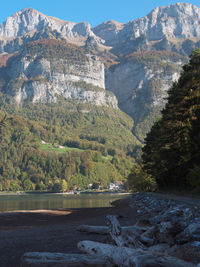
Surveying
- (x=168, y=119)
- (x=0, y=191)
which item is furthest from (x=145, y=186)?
(x=0, y=191)

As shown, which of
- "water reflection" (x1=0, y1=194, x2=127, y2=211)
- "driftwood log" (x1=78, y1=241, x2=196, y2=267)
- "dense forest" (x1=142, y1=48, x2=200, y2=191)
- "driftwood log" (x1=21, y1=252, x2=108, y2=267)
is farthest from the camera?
"water reflection" (x1=0, y1=194, x2=127, y2=211)

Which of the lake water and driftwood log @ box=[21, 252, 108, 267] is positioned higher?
driftwood log @ box=[21, 252, 108, 267]

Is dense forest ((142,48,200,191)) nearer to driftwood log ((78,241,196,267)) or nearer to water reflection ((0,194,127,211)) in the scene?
water reflection ((0,194,127,211))

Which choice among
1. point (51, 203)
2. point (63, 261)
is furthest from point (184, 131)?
point (51, 203)

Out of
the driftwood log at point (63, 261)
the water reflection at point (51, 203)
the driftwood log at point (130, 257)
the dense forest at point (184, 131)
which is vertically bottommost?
the water reflection at point (51, 203)

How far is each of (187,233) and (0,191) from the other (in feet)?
683

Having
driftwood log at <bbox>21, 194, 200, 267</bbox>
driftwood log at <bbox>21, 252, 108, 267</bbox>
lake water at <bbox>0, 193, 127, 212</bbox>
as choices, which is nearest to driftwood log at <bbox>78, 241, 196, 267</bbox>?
driftwood log at <bbox>21, 194, 200, 267</bbox>

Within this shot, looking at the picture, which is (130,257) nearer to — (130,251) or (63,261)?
(130,251)

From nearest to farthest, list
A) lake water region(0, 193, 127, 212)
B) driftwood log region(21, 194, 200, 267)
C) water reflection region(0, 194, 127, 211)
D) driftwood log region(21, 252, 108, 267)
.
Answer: driftwood log region(21, 194, 200, 267) < driftwood log region(21, 252, 108, 267) < lake water region(0, 193, 127, 212) < water reflection region(0, 194, 127, 211)

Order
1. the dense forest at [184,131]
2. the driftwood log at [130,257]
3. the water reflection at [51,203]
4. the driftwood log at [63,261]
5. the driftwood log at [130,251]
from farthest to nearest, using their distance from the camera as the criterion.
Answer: the water reflection at [51,203]
the dense forest at [184,131]
the driftwood log at [63,261]
the driftwood log at [130,251]
the driftwood log at [130,257]

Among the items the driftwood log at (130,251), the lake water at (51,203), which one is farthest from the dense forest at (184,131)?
the driftwood log at (130,251)

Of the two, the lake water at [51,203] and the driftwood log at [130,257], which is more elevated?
the driftwood log at [130,257]

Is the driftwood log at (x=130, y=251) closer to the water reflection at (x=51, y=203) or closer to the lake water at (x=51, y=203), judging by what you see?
the lake water at (x=51, y=203)

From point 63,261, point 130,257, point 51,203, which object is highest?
point 130,257
